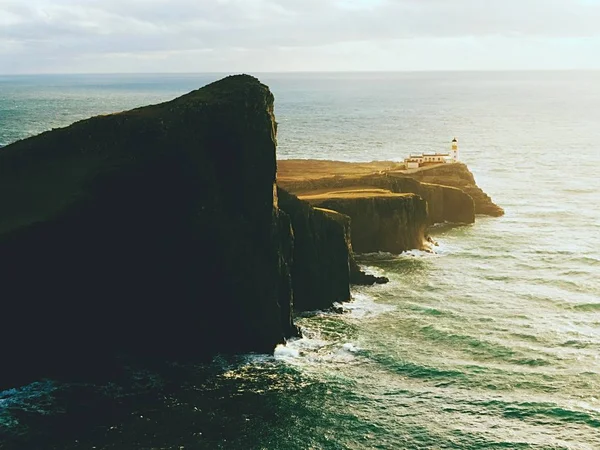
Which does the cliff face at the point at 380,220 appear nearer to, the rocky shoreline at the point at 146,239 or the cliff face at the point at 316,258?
the cliff face at the point at 316,258

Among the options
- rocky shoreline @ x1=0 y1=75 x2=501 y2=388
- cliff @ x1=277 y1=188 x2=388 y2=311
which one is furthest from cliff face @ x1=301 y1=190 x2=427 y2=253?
rocky shoreline @ x1=0 y1=75 x2=501 y2=388

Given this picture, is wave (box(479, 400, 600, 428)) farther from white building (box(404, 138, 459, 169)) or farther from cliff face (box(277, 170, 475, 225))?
white building (box(404, 138, 459, 169))

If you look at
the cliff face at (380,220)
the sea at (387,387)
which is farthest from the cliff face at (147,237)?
the cliff face at (380,220)

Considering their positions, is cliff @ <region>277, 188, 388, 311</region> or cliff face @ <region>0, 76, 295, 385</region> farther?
cliff @ <region>277, 188, 388, 311</region>

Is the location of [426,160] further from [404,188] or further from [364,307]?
[364,307]

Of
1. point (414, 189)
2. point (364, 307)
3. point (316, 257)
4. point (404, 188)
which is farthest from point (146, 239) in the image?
point (414, 189)
